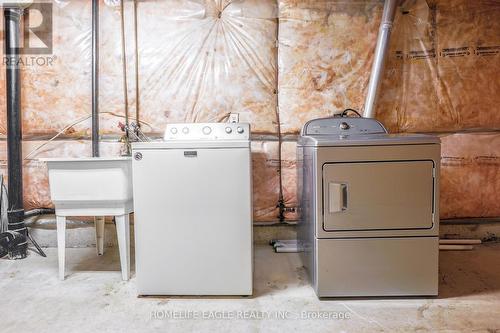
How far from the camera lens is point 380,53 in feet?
7.77

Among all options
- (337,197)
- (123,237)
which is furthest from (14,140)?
(337,197)

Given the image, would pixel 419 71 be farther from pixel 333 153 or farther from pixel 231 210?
pixel 231 210

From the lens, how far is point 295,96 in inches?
97.7

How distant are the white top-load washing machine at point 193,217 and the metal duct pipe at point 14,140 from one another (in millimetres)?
1311

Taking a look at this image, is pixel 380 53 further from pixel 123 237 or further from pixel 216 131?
pixel 123 237

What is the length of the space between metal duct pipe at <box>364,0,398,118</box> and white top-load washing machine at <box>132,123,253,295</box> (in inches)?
49.4

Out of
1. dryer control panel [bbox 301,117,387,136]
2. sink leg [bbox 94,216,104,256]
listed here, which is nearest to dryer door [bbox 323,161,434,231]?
dryer control panel [bbox 301,117,387,136]

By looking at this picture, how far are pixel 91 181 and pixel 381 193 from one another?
1614mm

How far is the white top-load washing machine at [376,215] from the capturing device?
5.28ft

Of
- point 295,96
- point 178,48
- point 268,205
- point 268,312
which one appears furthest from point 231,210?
point 178,48

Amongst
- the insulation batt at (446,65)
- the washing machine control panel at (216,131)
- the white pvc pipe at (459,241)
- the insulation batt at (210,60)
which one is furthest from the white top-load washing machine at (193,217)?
the white pvc pipe at (459,241)

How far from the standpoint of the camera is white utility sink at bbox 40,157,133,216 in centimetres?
182

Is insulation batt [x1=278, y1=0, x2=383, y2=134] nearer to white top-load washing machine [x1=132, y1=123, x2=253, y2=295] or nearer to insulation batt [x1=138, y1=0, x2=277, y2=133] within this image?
insulation batt [x1=138, y1=0, x2=277, y2=133]

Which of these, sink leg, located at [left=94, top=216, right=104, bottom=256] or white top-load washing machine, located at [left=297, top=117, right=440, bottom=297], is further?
sink leg, located at [left=94, top=216, right=104, bottom=256]
